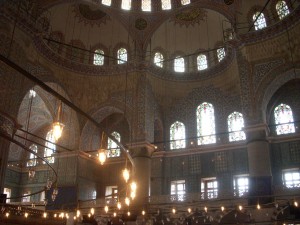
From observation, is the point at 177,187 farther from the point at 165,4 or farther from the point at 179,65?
the point at 165,4

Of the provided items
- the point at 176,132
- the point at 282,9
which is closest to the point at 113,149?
the point at 176,132

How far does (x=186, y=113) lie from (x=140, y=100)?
292 centimetres

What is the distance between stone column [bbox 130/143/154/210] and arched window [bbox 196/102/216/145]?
2865mm

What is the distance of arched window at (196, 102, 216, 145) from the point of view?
17.5 m

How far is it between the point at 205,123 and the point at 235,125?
4.94 ft

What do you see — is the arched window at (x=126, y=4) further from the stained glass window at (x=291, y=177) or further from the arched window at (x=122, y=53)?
the stained glass window at (x=291, y=177)

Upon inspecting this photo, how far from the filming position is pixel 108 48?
1838cm

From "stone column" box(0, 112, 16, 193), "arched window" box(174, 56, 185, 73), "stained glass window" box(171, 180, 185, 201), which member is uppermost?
"arched window" box(174, 56, 185, 73)

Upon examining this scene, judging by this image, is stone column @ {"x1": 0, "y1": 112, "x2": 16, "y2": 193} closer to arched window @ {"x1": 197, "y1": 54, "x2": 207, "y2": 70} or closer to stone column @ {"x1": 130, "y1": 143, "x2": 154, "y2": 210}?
stone column @ {"x1": 130, "y1": 143, "x2": 154, "y2": 210}

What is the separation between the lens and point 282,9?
15133 millimetres

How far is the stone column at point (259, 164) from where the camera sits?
13.1 m

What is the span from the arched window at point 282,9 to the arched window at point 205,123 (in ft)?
17.4

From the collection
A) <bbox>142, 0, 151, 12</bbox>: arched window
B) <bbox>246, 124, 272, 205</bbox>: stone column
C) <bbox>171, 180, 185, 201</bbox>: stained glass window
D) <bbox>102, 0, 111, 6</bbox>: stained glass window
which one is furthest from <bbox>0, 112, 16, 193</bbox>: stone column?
<bbox>246, 124, 272, 205</bbox>: stone column

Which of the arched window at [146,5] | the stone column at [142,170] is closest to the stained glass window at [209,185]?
the stone column at [142,170]
